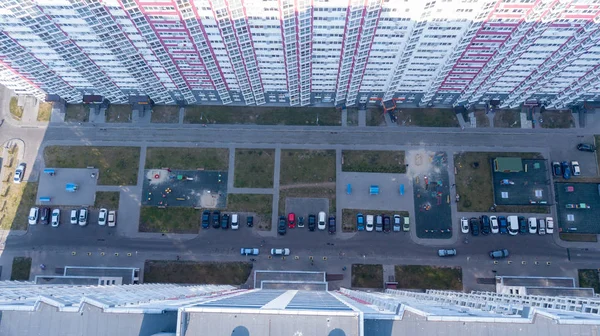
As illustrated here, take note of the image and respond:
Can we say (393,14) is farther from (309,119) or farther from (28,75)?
(28,75)

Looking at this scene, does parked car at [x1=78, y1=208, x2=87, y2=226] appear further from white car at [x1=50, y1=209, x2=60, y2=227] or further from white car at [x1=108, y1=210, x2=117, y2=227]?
white car at [x1=108, y1=210, x2=117, y2=227]

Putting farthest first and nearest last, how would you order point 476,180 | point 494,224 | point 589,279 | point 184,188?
point 184,188 < point 476,180 < point 494,224 < point 589,279

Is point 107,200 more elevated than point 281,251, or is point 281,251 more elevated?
point 107,200

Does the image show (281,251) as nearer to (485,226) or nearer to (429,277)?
(429,277)

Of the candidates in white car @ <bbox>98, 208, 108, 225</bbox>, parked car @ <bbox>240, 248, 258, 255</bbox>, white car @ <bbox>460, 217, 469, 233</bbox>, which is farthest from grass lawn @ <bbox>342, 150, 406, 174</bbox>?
white car @ <bbox>98, 208, 108, 225</bbox>

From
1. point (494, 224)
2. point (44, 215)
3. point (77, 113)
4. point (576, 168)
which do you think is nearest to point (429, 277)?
point (494, 224)

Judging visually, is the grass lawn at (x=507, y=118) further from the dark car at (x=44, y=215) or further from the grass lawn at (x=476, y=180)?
the dark car at (x=44, y=215)

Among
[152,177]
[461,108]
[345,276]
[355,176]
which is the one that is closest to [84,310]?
[152,177]
